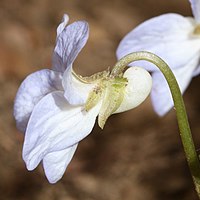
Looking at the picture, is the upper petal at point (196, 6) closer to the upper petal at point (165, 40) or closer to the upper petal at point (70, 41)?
the upper petal at point (165, 40)

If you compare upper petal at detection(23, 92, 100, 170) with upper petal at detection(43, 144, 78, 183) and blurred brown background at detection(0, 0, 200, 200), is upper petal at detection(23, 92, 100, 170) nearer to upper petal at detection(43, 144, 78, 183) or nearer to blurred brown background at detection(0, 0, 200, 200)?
upper petal at detection(43, 144, 78, 183)

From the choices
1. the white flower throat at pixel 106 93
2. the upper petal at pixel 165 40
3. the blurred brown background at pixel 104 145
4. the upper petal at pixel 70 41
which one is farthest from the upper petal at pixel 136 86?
the blurred brown background at pixel 104 145

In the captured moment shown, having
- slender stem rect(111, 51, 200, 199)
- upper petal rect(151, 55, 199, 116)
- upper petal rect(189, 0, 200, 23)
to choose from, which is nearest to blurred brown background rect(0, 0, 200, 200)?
upper petal rect(151, 55, 199, 116)

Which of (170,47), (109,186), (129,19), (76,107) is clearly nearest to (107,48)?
(129,19)

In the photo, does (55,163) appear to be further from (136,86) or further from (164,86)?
(164,86)

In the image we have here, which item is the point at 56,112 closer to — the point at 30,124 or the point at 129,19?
the point at 30,124
